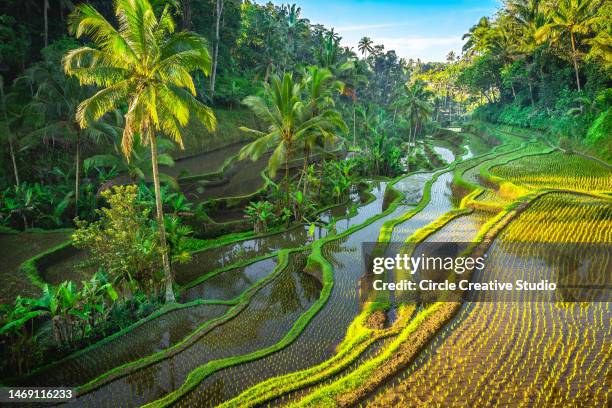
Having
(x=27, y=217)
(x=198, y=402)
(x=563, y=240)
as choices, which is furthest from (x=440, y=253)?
(x=27, y=217)

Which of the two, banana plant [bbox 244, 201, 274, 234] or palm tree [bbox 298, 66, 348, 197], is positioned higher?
palm tree [bbox 298, 66, 348, 197]

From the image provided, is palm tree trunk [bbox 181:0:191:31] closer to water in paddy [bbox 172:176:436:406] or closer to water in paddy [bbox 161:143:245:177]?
water in paddy [bbox 161:143:245:177]

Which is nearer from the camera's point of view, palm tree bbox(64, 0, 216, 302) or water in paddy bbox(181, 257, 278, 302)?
palm tree bbox(64, 0, 216, 302)

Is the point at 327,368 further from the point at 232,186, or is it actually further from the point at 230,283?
the point at 232,186

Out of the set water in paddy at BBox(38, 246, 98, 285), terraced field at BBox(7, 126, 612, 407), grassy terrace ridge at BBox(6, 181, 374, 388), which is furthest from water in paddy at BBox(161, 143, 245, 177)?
terraced field at BBox(7, 126, 612, 407)

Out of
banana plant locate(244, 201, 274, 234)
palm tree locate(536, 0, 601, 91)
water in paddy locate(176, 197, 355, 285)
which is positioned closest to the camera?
water in paddy locate(176, 197, 355, 285)

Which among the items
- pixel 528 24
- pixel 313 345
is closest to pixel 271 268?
pixel 313 345

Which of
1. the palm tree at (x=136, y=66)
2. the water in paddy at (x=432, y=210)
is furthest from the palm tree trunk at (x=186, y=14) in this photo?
the palm tree at (x=136, y=66)

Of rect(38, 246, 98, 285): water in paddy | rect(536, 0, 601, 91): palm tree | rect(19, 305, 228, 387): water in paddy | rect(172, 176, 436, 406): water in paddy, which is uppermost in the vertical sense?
rect(536, 0, 601, 91): palm tree
